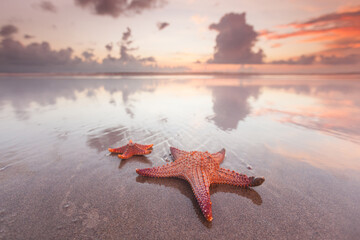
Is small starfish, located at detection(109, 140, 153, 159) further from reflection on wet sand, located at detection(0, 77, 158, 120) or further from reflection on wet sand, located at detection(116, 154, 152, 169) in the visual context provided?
reflection on wet sand, located at detection(0, 77, 158, 120)

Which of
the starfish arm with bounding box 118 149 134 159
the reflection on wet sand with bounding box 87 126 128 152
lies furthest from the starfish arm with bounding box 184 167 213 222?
the reflection on wet sand with bounding box 87 126 128 152

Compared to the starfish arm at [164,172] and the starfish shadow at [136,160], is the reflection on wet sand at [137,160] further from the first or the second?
the starfish arm at [164,172]

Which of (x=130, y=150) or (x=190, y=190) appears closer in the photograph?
(x=190, y=190)

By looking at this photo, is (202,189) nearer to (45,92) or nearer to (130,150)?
(130,150)

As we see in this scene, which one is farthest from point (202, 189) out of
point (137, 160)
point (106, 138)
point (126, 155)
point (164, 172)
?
point (106, 138)

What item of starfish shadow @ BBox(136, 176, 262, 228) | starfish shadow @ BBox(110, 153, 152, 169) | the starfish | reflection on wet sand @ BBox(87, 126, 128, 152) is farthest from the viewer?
reflection on wet sand @ BBox(87, 126, 128, 152)

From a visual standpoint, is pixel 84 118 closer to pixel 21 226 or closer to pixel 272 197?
pixel 21 226

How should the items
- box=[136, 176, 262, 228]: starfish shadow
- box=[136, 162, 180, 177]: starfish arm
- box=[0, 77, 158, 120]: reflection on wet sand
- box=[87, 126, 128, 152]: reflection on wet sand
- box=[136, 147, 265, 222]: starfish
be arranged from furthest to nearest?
box=[0, 77, 158, 120]: reflection on wet sand, box=[87, 126, 128, 152]: reflection on wet sand, box=[136, 162, 180, 177]: starfish arm, box=[136, 176, 262, 228]: starfish shadow, box=[136, 147, 265, 222]: starfish

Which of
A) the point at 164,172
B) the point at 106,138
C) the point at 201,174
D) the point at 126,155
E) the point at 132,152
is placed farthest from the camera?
the point at 106,138
